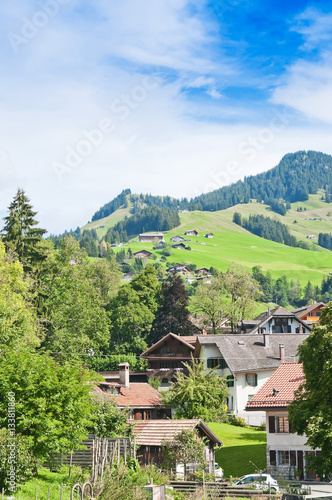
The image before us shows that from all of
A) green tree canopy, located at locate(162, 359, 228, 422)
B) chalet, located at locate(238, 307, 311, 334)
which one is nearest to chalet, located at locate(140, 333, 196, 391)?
chalet, located at locate(238, 307, 311, 334)

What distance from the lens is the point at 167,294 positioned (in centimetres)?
9294

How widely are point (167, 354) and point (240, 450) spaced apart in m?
36.9

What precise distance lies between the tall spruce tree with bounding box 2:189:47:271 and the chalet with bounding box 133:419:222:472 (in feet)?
103

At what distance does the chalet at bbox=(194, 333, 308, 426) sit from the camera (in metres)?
67.2

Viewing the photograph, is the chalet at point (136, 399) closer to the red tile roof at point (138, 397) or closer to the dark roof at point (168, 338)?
the red tile roof at point (138, 397)

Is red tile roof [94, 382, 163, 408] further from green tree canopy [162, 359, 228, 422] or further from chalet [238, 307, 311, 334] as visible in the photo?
chalet [238, 307, 311, 334]

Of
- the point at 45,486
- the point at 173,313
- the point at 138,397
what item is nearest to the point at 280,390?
the point at 138,397

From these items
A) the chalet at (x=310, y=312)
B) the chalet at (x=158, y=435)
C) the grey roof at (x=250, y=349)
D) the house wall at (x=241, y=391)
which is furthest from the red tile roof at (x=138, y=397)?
the chalet at (x=310, y=312)

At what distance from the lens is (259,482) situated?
33656 millimetres

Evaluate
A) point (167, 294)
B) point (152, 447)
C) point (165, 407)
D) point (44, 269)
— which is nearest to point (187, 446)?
point (152, 447)

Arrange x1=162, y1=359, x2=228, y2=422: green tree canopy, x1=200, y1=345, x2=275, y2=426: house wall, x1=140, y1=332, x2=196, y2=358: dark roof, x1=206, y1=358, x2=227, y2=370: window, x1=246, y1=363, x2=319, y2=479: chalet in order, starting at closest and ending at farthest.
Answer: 1. x1=246, y1=363, x2=319, y2=479: chalet
2. x1=162, y1=359, x2=228, y2=422: green tree canopy
3. x1=200, y1=345, x2=275, y2=426: house wall
4. x1=206, y1=358, x2=227, y2=370: window
5. x1=140, y1=332, x2=196, y2=358: dark roof

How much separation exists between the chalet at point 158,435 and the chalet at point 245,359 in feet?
70.3

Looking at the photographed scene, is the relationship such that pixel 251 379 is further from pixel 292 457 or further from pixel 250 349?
pixel 292 457

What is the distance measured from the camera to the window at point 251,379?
68.0 meters
